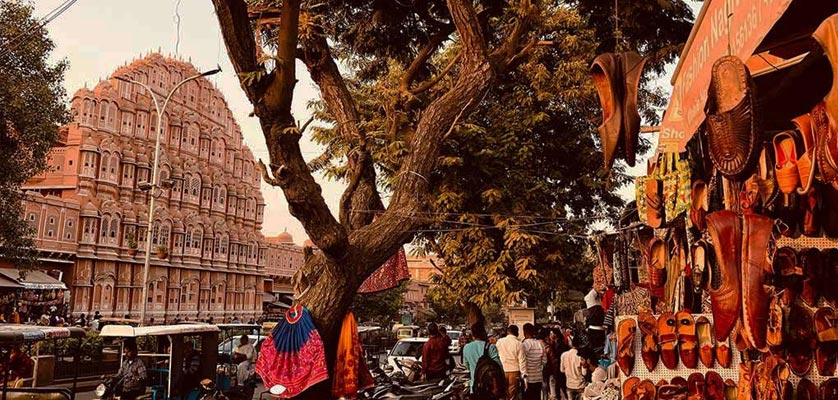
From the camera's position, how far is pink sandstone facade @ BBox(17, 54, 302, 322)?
136 feet

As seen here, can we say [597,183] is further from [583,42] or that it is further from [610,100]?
[610,100]

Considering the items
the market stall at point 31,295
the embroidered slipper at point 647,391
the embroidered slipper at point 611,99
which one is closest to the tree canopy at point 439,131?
the embroidered slipper at point 611,99

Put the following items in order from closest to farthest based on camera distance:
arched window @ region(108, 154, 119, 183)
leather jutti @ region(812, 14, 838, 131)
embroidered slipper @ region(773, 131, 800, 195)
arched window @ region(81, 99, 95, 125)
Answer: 1. leather jutti @ region(812, 14, 838, 131)
2. embroidered slipper @ region(773, 131, 800, 195)
3. arched window @ region(81, 99, 95, 125)
4. arched window @ region(108, 154, 119, 183)

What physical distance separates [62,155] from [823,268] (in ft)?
155

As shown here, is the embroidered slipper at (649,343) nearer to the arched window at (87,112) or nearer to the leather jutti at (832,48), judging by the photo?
the leather jutti at (832,48)

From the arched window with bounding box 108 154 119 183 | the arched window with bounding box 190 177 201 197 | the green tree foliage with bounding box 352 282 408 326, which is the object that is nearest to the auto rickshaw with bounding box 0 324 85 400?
the green tree foliage with bounding box 352 282 408 326

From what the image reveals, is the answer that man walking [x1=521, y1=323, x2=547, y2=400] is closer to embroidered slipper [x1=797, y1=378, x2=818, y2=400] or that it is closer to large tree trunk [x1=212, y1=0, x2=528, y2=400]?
large tree trunk [x1=212, y1=0, x2=528, y2=400]

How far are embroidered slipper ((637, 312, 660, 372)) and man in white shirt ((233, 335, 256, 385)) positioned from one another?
8674 millimetres

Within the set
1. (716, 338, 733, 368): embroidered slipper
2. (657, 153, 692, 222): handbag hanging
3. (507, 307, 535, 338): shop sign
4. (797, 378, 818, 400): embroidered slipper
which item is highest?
(657, 153, 692, 222): handbag hanging

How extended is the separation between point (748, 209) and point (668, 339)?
1.95 metres

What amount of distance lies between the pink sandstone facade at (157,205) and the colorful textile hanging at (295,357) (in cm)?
3308

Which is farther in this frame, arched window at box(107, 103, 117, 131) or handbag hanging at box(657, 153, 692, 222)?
arched window at box(107, 103, 117, 131)

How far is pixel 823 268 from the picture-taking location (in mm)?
3107

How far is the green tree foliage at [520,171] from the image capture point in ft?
51.5
